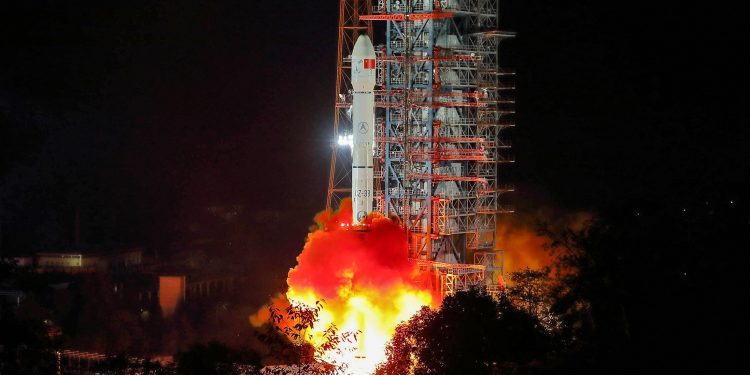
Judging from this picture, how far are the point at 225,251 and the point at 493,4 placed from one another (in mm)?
29079

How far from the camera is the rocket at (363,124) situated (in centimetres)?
3700

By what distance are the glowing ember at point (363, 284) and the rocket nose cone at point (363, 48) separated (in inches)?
202

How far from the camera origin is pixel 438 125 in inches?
1511

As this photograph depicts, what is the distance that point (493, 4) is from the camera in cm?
4128

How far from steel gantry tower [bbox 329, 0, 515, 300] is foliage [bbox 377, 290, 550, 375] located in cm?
743

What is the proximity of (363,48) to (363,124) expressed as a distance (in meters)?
2.33

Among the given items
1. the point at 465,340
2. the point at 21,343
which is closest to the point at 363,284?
the point at 465,340

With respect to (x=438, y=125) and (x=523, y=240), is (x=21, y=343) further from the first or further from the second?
(x=523, y=240)

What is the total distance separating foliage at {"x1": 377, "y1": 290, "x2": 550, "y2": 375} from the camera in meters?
27.3

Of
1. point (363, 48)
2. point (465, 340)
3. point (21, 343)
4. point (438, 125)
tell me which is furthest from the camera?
point (438, 125)

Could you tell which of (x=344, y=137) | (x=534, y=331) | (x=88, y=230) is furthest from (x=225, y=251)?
(x=534, y=331)

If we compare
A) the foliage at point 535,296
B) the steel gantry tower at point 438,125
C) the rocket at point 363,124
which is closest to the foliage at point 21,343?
the foliage at point 535,296

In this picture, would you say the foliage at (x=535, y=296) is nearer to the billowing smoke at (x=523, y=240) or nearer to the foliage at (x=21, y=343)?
the billowing smoke at (x=523, y=240)

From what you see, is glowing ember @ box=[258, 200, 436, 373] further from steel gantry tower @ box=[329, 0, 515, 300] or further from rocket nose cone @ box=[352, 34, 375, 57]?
rocket nose cone @ box=[352, 34, 375, 57]
